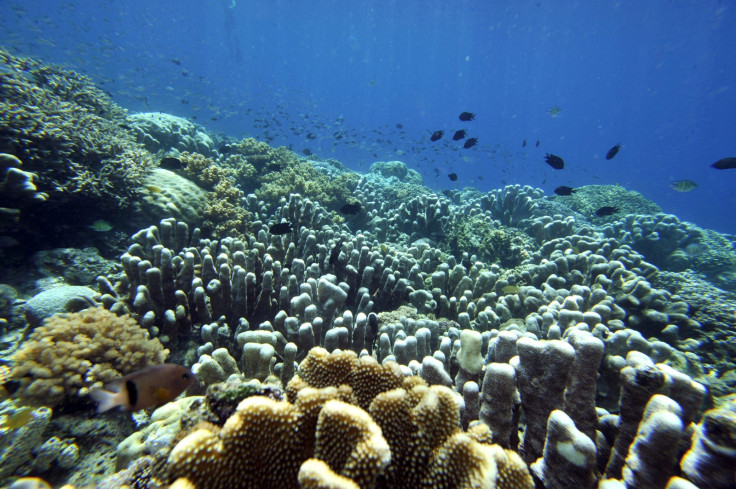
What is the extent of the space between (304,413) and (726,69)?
420 ft

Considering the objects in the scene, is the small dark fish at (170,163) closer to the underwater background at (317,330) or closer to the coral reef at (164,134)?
the underwater background at (317,330)

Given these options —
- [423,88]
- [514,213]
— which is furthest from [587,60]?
[514,213]

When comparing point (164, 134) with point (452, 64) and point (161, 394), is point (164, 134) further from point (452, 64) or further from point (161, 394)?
point (452, 64)

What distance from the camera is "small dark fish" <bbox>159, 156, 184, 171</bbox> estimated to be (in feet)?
24.9

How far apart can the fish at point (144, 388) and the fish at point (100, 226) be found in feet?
16.1

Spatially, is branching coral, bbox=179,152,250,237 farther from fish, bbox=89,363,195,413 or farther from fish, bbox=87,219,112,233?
fish, bbox=89,363,195,413

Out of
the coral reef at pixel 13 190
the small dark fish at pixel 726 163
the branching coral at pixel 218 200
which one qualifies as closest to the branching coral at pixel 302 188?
→ the branching coral at pixel 218 200

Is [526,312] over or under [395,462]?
over

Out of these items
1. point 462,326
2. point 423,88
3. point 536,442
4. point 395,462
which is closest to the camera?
point 395,462

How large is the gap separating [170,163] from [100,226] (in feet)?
7.95

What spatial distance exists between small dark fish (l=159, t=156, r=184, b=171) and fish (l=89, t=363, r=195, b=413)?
680 centimetres

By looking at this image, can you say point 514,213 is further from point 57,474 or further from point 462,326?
point 57,474

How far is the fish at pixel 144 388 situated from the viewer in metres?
2.08

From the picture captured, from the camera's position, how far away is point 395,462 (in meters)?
1.35
